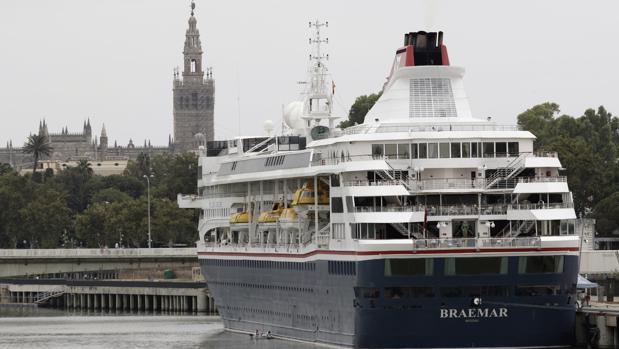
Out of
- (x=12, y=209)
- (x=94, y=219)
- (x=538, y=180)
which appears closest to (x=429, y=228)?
(x=538, y=180)

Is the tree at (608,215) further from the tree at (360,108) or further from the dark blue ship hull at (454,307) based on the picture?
the dark blue ship hull at (454,307)

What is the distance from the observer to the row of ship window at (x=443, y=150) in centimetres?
6788

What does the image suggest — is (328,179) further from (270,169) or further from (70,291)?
(70,291)

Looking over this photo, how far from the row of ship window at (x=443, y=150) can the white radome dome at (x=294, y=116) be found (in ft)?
59.6

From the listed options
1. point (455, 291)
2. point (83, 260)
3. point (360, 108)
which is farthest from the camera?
point (360, 108)

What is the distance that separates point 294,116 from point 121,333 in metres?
13.6

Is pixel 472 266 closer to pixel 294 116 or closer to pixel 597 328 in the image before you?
pixel 597 328

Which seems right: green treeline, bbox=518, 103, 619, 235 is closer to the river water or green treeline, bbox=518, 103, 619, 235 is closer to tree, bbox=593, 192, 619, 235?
tree, bbox=593, 192, 619, 235

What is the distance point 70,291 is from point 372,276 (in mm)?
67690

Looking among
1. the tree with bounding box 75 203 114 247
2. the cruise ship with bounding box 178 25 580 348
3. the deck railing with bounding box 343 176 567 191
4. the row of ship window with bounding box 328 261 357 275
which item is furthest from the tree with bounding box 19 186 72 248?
the deck railing with bounding box 343 176 567 191

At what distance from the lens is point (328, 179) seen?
236ft

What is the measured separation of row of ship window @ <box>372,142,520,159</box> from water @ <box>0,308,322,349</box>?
28.4 ft

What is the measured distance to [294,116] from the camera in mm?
86750

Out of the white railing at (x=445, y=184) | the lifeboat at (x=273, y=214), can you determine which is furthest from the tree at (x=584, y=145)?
the white railing at (x=445, y=184)
